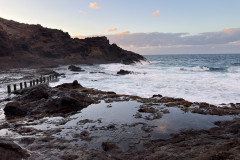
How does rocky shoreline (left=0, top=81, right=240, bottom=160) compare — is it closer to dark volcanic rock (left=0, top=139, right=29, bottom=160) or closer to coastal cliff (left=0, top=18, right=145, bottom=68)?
dark volcanic rock (left=0, top=139, right=29, bottom=160)

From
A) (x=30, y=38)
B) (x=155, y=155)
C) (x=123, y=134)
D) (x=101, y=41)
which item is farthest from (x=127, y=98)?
(x=101, y=41)

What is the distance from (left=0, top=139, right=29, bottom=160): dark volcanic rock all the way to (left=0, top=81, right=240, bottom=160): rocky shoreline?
1.0 inches

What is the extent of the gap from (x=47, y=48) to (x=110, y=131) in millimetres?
84150

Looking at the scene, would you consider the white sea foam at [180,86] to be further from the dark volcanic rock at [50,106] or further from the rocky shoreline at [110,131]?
the dark volcanic rock at [50,106]

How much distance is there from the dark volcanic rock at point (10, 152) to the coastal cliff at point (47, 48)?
62.7 meters

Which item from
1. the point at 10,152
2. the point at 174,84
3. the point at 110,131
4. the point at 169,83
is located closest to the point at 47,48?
the point at 169,83

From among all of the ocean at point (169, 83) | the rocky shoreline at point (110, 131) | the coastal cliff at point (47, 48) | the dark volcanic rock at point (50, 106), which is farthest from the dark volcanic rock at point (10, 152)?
the coastal cliff at point (47, 48)

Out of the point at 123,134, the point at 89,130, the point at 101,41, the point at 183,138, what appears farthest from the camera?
the point at 101,41

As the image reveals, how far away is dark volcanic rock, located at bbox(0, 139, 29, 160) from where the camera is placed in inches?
213

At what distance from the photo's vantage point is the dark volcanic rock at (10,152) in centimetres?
541

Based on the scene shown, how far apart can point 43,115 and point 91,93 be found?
252 inches

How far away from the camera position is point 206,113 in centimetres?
1084

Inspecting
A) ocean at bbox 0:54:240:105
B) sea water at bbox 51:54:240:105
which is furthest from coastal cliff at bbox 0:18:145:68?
sea water at bbox 51:54:240:105

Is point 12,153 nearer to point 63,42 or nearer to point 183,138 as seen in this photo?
point 183,138
